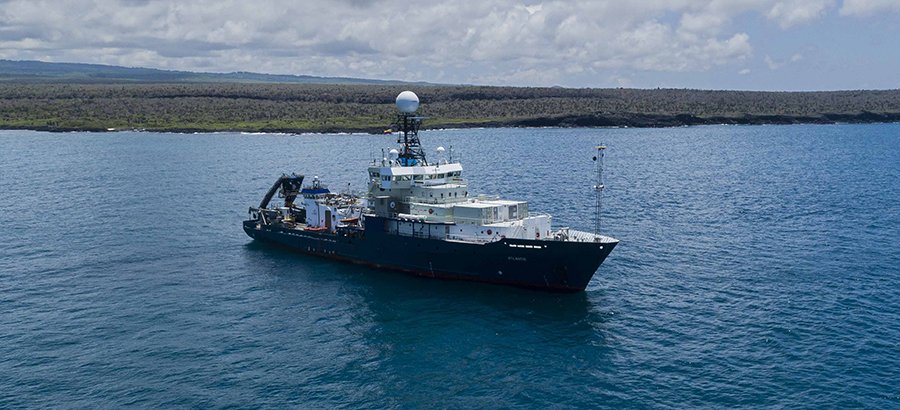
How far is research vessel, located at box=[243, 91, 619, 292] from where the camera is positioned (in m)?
54.3

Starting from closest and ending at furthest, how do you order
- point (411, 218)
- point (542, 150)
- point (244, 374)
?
point (244, 374) < point (411, 218) < point (542, 150)

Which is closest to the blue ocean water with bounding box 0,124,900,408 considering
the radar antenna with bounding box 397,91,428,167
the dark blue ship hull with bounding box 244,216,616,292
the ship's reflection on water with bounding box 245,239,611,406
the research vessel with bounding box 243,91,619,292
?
the ship's reflection on water with bounding box 245,239,611,406

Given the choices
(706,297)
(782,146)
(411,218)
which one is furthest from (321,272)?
(782,146)

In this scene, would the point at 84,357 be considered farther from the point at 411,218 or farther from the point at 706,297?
the point at 706,297

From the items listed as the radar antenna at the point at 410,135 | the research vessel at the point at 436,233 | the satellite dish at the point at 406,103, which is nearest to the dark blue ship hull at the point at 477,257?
the research vessel at the point at 436,233

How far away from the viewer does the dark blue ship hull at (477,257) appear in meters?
53.4

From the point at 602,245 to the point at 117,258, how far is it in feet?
143

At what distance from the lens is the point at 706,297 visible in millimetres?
52562

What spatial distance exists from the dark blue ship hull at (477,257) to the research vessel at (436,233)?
0.25 ft

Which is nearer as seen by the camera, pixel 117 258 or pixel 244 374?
pixel 244 374

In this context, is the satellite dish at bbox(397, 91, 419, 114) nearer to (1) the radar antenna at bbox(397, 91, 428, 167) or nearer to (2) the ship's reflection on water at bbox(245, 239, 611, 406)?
(1) the radar antenna at bbox(397, 91, 428, 167)

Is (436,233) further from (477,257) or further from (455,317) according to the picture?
(455,317)

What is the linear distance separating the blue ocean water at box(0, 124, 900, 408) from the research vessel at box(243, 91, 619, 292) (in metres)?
1.66

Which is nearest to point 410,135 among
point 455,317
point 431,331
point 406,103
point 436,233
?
point 406,103
